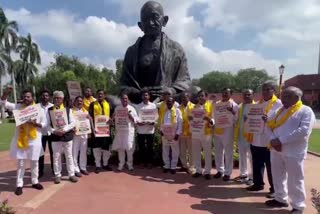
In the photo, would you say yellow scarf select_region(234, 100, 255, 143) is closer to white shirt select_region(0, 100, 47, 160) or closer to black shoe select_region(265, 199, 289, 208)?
black shoe select_region(265, 199, 289, 208)

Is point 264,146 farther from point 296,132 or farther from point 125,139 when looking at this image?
point 125,139

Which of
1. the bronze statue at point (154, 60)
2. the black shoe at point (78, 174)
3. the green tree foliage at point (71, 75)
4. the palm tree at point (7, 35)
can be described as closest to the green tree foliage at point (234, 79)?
the green tree foliage at point (71, 75)

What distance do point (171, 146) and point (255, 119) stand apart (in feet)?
7.11

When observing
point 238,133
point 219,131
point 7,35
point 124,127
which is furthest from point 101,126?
point 7,35

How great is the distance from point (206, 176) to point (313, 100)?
4712cm

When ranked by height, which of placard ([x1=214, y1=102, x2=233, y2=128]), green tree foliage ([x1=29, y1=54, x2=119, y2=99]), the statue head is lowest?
placard ([x1=214, y1=102, x2=233, y2=128])

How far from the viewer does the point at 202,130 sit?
7.63 metres

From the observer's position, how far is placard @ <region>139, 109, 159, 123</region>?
8.23 metres

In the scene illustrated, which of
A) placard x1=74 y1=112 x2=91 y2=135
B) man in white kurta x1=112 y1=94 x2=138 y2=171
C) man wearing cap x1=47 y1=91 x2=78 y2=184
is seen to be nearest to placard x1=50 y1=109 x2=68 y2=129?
man wearing cap x1=47 y1=91 x2=78 y2=184

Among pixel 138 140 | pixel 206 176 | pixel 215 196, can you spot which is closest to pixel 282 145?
pixel 215 196

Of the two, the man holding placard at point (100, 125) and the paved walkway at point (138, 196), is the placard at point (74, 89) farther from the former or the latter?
the paved walkway at point (138, 196)

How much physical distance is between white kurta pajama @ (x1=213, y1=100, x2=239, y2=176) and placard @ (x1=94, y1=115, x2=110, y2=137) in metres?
2.25

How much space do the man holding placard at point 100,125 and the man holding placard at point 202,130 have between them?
178cm

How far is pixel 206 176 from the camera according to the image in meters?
7.60
